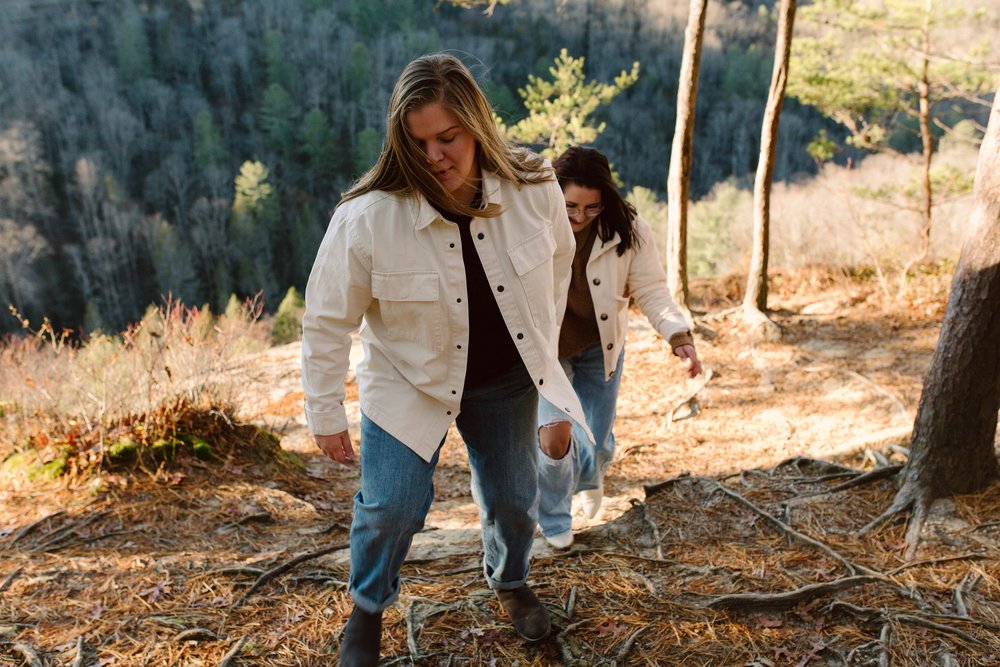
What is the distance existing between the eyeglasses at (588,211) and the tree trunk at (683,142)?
4.53m

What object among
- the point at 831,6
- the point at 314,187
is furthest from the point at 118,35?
the point at 831,6

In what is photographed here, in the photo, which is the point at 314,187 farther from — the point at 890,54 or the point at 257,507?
the point at 257,507

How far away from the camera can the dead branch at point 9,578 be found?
2682mm

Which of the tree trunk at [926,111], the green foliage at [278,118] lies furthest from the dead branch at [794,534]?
the green foliage at [278,118]

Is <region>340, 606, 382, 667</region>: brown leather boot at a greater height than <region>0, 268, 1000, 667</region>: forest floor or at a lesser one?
greater

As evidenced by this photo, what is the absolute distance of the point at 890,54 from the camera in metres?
10.9

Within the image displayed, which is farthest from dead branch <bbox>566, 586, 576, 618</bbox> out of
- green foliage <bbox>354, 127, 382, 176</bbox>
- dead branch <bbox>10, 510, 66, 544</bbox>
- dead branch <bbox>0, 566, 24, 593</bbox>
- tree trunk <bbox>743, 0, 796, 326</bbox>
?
green foliage <bbox>354, 127, 382, 176</bbox>

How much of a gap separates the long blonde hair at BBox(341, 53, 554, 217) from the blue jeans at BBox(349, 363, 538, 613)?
558 mm

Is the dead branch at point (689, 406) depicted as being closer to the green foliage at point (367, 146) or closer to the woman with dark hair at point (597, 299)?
the woman with dark hair at point (597, 299)

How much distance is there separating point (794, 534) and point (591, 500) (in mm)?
934

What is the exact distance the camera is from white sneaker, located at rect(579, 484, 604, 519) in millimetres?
3367

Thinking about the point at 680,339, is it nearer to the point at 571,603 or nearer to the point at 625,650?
the point at 571,603

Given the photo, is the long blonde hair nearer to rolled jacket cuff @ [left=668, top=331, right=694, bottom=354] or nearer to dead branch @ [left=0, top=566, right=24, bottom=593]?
rolled jacket cuff @ [left=668, top=331, right=694, bottom=354]

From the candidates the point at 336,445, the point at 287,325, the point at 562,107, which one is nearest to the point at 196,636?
the point at 336,445
